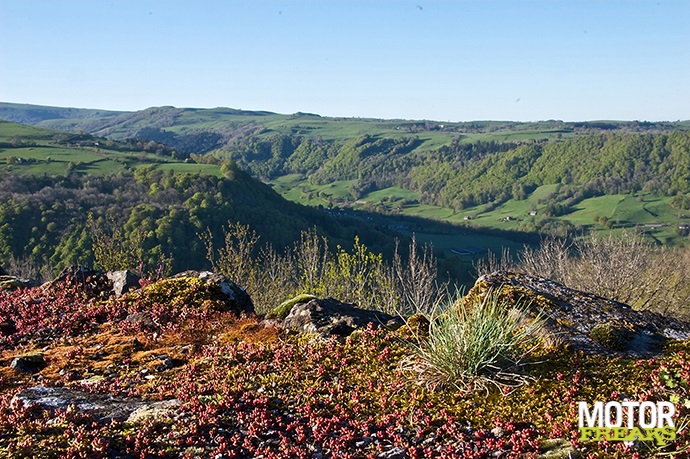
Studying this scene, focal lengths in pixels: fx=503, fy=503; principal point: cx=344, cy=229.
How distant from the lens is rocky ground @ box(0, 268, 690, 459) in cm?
544

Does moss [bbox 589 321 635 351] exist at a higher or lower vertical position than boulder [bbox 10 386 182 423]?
higher

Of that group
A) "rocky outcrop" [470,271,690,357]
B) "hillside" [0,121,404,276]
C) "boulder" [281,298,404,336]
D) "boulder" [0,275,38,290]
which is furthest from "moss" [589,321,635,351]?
"hillside" [0,121,404,276]

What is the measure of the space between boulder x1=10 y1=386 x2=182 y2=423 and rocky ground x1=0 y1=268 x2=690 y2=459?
0.08 ft

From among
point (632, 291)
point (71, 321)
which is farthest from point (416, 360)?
point (632, 291)

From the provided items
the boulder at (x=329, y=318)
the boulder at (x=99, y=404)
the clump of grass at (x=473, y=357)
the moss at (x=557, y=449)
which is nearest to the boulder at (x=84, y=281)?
the boulder at (x=329, y=318)

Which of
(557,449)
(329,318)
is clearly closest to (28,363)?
(329,318)

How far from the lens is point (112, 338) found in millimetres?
9742

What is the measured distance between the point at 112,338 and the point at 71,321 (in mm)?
1613

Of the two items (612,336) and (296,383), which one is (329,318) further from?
(612,336)

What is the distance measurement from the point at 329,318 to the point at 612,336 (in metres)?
Answer: 4.68

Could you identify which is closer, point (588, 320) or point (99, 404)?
point (99, 404)

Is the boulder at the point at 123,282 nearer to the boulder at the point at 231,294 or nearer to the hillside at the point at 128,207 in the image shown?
the boulder at the point at 231,294

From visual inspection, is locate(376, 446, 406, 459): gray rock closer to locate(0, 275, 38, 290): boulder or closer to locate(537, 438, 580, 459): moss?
locate(537, 438, 580, 459): moss

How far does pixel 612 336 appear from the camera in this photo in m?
7.67
